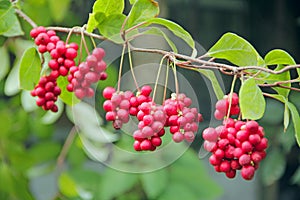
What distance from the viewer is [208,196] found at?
1.68m

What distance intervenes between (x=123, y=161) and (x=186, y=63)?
78 cm

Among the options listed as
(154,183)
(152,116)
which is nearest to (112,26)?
(152,116)

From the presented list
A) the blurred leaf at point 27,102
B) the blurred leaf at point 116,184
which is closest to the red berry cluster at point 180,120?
the blurred leaf at point 27,102

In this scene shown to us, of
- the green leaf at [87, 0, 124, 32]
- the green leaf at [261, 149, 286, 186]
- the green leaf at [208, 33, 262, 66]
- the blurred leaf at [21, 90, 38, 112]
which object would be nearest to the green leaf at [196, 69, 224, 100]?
the green leaf at [208, 33, 262, 66]

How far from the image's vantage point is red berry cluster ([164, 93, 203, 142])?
71cm

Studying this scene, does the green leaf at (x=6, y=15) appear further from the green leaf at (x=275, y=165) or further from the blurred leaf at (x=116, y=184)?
the green leaf at (x=275, y=165)

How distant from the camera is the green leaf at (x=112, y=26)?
0.78m

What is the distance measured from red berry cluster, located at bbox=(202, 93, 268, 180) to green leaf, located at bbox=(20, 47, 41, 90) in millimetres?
283

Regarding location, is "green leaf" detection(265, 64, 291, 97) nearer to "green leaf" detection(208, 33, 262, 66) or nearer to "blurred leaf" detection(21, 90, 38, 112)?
"green leaf" detection(208, 33, 262, 66)

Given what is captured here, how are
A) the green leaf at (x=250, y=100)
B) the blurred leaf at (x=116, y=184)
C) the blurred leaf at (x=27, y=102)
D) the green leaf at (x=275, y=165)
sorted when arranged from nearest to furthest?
the green leaf at (x=250, y=100), the blurred leaf at (x=27, y=102), the blurred leaf at (x=116, y=184), the green leaf at (x=275, y=165)

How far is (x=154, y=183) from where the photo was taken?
155 centimetres

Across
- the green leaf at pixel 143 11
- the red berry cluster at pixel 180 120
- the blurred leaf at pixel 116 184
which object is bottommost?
the blurred leaf at pixel 116 184

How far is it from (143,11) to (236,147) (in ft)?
0.62

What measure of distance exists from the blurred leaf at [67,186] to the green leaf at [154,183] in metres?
0.16
